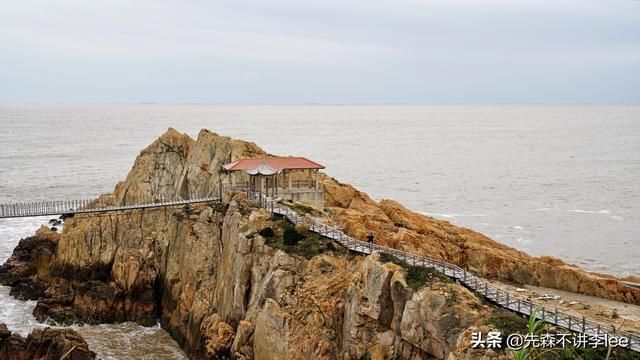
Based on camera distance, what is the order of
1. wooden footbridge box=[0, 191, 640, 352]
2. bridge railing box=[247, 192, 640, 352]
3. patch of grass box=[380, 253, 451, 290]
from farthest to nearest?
patch of grass box=[380, 253, 451, 290], bridge railing box=[247, 192, 640, 352], wooden footbridge box=[0, 191, 640, 352]

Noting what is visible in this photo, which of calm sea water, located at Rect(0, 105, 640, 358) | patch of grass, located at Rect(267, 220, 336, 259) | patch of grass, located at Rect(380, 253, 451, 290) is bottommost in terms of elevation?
calm sea water, located at Rect(0, 105, 640, 358)

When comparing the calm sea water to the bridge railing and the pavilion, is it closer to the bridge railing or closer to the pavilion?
the pavilion

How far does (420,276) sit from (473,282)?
2577mm

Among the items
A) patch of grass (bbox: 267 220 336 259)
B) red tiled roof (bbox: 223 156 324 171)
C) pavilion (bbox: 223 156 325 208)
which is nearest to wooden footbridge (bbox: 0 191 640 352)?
patch of grass (bbox: 267 220 336 259)

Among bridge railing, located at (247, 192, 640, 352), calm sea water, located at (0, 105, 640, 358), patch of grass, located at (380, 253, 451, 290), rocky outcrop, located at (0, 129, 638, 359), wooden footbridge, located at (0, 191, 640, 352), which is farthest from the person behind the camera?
calm sea water, located at (0, 105, 640, 358)

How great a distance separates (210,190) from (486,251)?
73.0 feet

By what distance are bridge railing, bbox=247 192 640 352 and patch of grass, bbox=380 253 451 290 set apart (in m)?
0.63

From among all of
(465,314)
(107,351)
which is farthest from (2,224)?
(465,314)

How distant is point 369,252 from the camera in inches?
1421

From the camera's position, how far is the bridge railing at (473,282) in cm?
2669

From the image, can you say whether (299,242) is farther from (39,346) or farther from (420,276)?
(39,346)

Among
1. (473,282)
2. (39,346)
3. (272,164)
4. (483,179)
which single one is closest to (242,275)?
(39,346)

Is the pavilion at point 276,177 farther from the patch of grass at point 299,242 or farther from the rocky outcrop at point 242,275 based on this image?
the patch of grass at point 299,242

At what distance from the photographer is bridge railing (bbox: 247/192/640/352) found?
2669 centimetres
